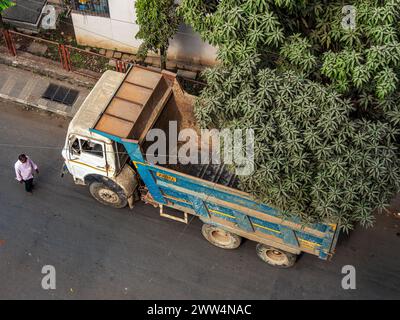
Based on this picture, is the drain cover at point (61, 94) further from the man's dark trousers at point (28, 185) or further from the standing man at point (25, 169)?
the man's dark trousers at point (28, 185)

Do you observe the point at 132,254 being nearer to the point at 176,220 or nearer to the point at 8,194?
the point at 176,220

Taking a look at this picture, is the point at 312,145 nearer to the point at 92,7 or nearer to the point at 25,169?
the point at 25,169

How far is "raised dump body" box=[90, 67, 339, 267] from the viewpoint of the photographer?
9055 millimetres

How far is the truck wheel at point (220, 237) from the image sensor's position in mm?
10188

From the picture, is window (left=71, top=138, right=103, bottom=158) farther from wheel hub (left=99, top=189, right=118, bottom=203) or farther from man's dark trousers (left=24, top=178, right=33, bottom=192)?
man's dark trousers (left=24, top=178, right=33, bottom=192)

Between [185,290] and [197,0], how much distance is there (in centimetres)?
538

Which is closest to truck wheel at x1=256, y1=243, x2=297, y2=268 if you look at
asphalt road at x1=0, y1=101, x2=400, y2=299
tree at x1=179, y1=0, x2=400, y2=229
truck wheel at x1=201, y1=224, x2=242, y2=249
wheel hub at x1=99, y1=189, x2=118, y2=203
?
asphalt road at x1=0, y1=101, x2=400, y2=299

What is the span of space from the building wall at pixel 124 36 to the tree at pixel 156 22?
0.87 meters

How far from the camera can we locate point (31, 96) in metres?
13.4

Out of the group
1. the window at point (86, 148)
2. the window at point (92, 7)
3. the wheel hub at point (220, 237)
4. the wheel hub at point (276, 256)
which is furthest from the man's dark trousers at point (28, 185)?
the wheel hub at point (276, 256)

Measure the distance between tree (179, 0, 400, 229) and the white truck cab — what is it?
8.16ft

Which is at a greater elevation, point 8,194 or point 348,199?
point 348,199

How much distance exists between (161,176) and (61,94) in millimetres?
5203
